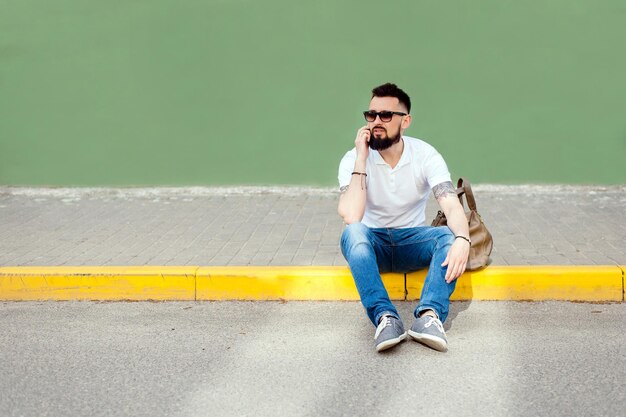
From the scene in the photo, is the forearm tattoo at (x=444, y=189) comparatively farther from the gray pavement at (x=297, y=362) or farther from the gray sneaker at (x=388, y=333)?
the gray sneaker at (x=388, y=333)

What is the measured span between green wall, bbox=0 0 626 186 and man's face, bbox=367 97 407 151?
3759 mm

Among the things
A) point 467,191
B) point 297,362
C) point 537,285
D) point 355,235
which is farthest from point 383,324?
point 537,285

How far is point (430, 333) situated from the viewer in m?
4.59

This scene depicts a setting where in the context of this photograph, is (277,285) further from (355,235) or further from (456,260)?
(456,260)

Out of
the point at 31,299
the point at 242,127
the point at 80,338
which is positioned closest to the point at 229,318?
the point at 80,338

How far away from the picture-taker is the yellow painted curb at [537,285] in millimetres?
5551

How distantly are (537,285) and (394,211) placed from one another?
3.37 feet

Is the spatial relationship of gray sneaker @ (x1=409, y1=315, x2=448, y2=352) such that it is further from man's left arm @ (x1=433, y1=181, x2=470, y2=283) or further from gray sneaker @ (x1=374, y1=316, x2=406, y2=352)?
man's left arm @ (x1=433, y1=181, x2=470, y2=283)

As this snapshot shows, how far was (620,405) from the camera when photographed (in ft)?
12.5

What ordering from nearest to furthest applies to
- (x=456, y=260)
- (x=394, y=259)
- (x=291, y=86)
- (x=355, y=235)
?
(x=456, y=260) < (x=355, y=235) < (x=394, y=259) < (x=291, y=86)

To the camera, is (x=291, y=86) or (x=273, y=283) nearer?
(x=273, y=283)

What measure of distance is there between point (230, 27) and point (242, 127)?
102 cm

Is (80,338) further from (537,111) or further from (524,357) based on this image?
(537,111)

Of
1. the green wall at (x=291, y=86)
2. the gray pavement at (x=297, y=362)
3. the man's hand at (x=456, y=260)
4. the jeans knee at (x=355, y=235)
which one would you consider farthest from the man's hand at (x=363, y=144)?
the green wall at (x=291, y=86)
